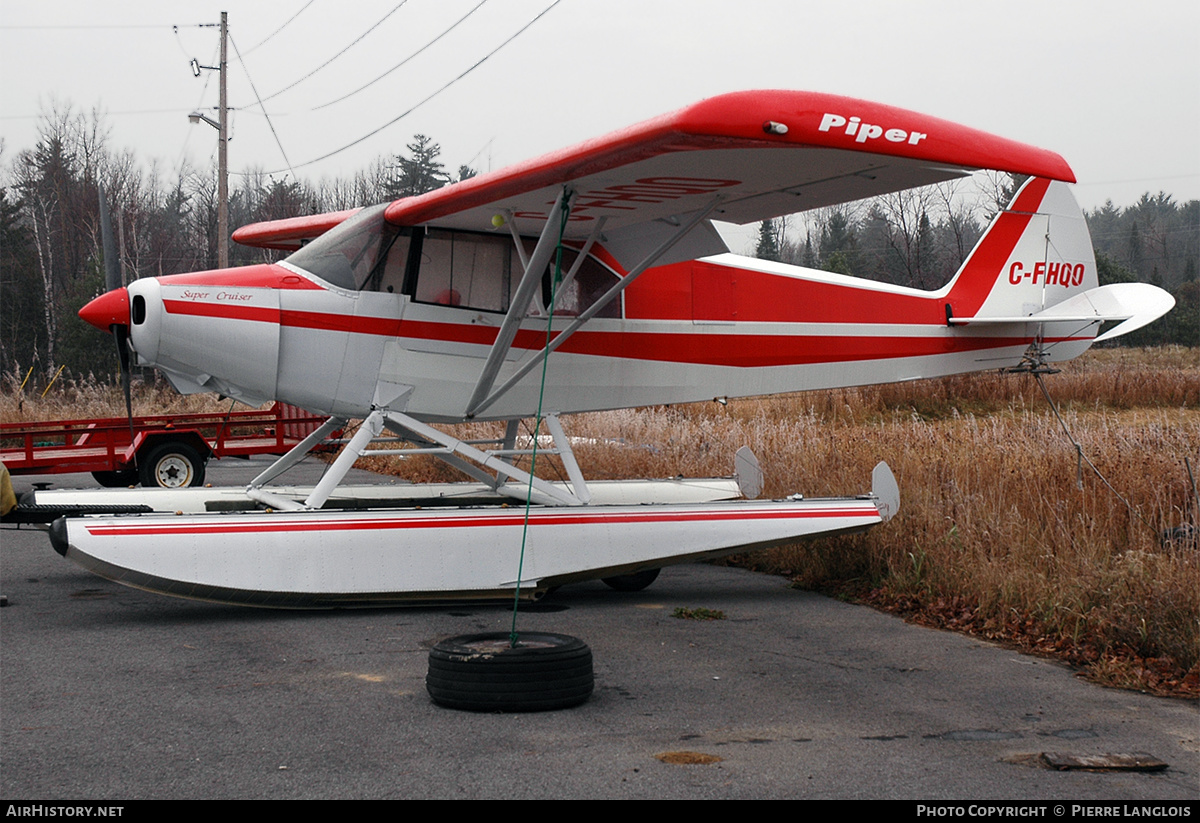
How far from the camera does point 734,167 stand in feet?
19.9

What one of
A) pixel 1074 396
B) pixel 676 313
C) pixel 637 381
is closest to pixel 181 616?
pixel 637 381

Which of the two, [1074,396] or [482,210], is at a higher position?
[482,210]

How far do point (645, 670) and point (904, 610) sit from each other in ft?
8.20

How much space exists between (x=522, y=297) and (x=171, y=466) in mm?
8603

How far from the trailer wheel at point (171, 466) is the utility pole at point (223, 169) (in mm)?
11434

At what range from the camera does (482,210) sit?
7.48 m

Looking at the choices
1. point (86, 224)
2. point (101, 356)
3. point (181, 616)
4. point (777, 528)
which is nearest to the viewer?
→ point (181, 616)

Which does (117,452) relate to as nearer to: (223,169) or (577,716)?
(577,716)

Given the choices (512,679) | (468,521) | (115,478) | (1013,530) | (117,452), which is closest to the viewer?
(512,679)

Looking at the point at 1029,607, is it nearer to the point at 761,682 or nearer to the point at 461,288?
the point at 761,682

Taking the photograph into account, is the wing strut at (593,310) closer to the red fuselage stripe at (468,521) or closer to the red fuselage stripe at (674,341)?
the red fuselage stripe at (674,341)

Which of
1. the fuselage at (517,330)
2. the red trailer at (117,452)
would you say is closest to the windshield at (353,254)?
the fuselage at (517,330)

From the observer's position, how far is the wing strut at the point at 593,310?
23.7 ft

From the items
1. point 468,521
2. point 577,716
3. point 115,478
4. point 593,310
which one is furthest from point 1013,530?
point 115,478
